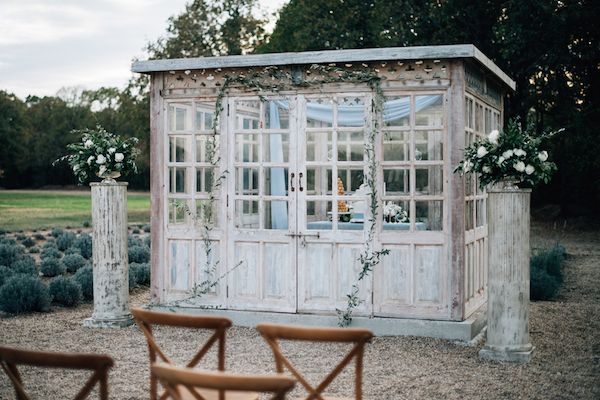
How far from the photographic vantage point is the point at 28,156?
197 ft

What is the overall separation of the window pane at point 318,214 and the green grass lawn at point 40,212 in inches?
780

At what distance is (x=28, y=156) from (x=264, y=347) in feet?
182

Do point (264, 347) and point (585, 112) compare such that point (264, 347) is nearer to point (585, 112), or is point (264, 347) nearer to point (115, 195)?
point (115, 195)

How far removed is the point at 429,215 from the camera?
8.97 meters

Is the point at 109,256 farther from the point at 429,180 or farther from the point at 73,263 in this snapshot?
the point at 73,263

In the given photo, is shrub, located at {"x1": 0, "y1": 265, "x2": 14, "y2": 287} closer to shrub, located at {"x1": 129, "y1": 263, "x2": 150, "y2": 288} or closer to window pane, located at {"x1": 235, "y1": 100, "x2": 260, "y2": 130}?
shrub, located at {"x1": 129, "y1": 263, "x2": 150, "y2": 288}

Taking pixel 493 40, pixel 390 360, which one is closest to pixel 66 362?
pixel 390 360

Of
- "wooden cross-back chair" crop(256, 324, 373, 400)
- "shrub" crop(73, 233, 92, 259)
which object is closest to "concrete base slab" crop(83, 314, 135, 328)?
"wooden cross-back chair" crop(256, 324, 373, 400)

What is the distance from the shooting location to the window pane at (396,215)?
906 cm

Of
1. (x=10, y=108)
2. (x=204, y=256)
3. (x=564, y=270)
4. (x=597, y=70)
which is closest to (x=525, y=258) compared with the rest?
(x=204, y=256)

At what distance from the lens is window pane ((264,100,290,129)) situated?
375 inches

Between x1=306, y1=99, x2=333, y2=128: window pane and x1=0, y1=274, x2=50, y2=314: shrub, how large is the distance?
4.50 metres

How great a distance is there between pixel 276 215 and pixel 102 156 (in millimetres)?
2202

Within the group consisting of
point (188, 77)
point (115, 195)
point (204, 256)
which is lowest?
point (204, 256)
